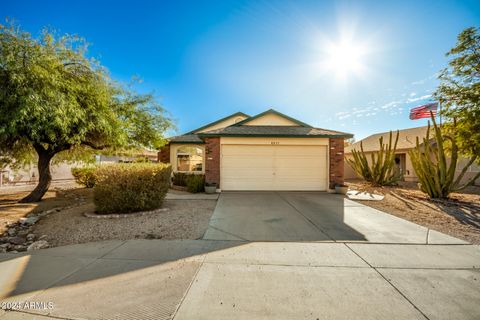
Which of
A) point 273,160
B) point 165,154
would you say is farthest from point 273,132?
point 165,154

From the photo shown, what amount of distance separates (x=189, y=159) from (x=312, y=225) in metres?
11.2

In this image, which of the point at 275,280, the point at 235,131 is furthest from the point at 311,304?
the point at 235,131

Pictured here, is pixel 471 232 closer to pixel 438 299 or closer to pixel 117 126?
pixel 438 299

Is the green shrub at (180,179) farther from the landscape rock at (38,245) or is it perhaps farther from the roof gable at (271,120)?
the landscape rock at (38,245)

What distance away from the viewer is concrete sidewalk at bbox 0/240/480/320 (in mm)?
2129

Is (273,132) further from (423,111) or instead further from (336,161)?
(423,111)

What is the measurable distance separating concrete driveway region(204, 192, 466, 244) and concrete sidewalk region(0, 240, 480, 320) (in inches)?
15.6

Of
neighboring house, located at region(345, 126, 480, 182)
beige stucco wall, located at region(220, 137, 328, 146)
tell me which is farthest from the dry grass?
neighboring house, located at region(345, 126, 480, 182)

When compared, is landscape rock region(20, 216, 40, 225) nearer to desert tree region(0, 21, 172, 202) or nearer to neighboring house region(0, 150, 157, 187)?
desert tree region(0, 21, 172, 202)

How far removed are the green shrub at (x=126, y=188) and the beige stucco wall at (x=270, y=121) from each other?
24.6ft

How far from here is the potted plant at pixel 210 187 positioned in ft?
31.4

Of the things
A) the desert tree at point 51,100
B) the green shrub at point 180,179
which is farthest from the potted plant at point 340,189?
the desert tree at point 51,100

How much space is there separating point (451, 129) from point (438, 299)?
41.9 ft

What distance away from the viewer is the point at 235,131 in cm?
1035
